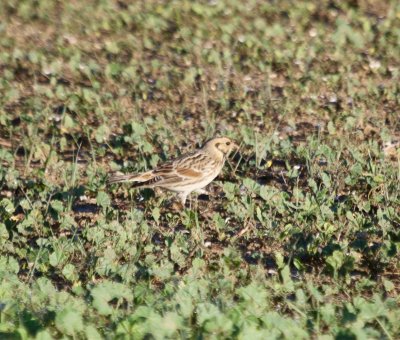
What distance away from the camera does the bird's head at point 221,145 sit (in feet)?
37.1

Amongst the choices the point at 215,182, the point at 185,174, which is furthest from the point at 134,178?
the point at 215,182

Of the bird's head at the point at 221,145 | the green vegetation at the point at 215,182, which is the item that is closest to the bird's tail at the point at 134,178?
the green vegetation at the point at 215,182

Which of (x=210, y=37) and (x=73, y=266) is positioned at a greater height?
(x=73, y=266)

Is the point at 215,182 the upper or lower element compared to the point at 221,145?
lower

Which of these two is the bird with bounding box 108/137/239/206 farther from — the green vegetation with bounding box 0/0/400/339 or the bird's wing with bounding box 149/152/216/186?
the green vegetation with bounding box 0/0/400/339

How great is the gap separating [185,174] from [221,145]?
0.75 m

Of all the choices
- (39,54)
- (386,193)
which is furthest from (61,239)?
(39,54)

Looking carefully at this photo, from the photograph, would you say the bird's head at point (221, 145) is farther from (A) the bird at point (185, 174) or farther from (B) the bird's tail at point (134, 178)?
(B) the bird's tail at point (134, 178)

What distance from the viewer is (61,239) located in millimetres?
9398

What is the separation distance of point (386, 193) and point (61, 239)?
2960mm

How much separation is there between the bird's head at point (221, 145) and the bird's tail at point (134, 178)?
79 cm

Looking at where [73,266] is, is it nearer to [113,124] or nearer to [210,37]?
[113,124]

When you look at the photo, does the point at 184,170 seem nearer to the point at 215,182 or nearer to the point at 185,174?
the point at 185,174

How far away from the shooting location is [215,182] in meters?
11.5
